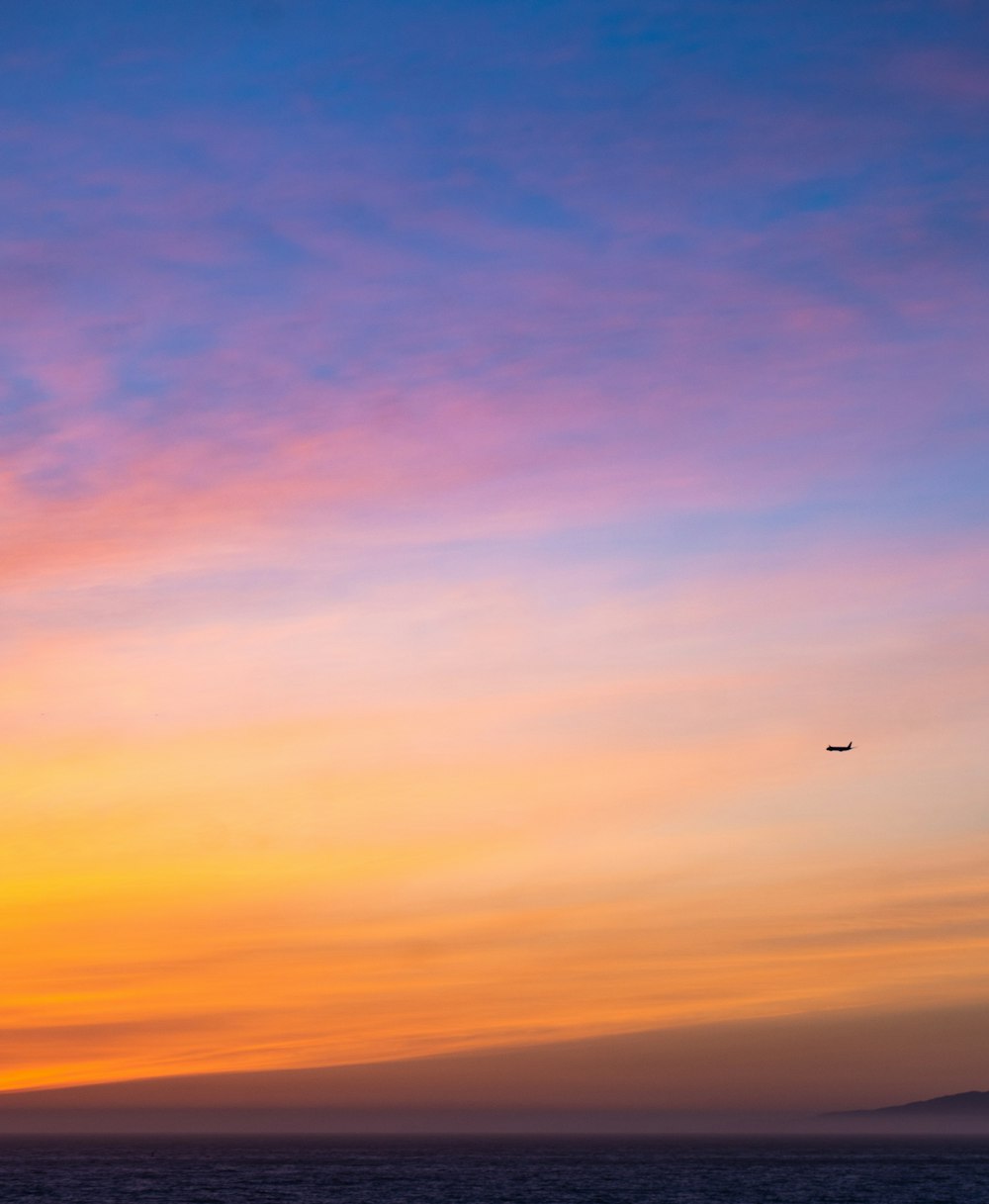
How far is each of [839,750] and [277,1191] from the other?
11802cm

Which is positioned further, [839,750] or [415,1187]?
[415,1187]

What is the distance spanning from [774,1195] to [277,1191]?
65671mm

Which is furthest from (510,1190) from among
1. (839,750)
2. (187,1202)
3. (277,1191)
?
(839,750)

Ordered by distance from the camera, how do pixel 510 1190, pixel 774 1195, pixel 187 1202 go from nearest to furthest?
pixel 187 1202, pixel 774 1195, pixel 510 1190

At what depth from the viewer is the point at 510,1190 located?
639ft

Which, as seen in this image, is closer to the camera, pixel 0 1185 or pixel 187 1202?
pixel 187 1202

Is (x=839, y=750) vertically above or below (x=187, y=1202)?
above

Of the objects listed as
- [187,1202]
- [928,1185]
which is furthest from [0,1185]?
[928,1185]

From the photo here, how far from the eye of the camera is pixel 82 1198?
173 meters

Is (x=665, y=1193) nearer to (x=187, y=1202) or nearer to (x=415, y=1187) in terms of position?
(x=415, y=1187)

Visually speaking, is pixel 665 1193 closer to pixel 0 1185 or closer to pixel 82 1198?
pixel 82 1198

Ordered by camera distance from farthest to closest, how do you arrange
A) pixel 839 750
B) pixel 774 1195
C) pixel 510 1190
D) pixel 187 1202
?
pixel 510 1190 < pixel 774 1195 < pixel 187 1202 < pixel 839 750

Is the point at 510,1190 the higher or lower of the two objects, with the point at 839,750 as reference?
lower

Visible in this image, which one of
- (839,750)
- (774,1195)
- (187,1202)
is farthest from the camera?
(774,1195)
